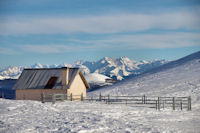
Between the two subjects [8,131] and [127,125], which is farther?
[127,125]

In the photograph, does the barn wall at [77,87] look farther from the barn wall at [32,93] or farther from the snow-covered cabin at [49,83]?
the barn wall at [32,93]

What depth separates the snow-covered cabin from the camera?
4244 centimetres

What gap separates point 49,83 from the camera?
144 ft

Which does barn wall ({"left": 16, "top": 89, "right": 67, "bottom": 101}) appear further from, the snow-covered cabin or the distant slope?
the distant slope

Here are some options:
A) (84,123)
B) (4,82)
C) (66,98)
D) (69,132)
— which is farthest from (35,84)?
(4,82)

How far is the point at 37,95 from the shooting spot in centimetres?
4334

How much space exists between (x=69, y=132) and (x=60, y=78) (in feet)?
92.5

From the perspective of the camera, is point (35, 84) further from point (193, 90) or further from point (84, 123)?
point (193, 90)

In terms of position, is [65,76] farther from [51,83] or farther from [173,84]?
[173,84]

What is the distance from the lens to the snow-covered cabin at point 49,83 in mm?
42438

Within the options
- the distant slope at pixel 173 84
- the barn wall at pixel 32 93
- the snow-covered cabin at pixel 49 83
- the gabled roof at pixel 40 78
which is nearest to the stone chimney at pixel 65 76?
the snow-covered cabin at pixel 49 83

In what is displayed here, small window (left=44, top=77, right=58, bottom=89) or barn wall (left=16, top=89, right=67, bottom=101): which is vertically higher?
small window (left=44, top=77, right=58, bottom=89)

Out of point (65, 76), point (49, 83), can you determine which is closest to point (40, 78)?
point (49, 83)

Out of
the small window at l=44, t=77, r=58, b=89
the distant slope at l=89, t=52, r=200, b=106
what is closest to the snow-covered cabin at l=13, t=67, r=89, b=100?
the small window at l=44, t=77, r=58, b=89
